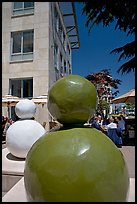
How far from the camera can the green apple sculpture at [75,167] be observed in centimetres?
204

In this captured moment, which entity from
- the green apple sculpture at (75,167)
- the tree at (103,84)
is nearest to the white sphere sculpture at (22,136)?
the green apple sculpture at (75,167)

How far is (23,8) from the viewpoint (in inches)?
680

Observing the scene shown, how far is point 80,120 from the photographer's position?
248cm

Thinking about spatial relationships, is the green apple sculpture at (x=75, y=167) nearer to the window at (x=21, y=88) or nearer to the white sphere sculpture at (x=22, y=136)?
the white sphere sculpture at (x=22, y=136)

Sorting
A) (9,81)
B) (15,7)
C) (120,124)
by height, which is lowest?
(120,124)

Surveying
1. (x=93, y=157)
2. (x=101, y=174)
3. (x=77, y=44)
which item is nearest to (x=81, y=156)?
(x=93, y=157)

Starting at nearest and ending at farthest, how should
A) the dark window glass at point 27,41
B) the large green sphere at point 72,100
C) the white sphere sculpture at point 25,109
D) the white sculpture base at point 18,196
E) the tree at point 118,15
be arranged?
the large green sphere at point 72,100 < the white sculpture base at point 18,196 < the white sphere sculpture at point 25,109 < the tree at point 118,15 < the dark window glass at point 27,41

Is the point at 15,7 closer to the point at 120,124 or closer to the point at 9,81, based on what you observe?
the point at 9,81

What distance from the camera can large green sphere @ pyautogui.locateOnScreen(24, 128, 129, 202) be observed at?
2.04 m

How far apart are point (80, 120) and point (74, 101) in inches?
10.4

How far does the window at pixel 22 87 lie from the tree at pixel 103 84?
1194 centimetres

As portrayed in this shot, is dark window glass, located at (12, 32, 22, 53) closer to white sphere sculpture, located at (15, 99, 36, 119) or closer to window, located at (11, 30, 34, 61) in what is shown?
window, located at (11, 30, 34, 61)

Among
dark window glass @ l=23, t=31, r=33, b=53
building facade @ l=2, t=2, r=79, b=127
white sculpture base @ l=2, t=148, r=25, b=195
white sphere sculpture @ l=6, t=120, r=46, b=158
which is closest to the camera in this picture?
white sculpture base @ l=2, t=148, r=25, b=195

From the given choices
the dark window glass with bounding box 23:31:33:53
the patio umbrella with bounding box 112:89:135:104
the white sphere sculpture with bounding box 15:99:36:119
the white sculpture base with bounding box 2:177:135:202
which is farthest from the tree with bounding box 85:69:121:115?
the white sculpture base with bounding box 2:177:135:202
